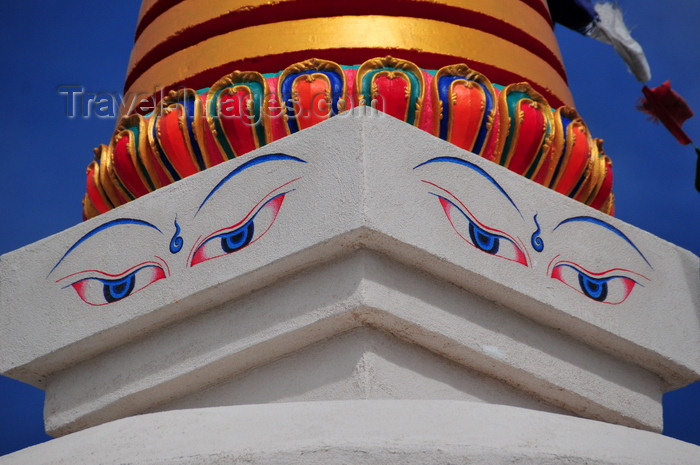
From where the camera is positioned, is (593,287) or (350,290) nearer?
(350,290)

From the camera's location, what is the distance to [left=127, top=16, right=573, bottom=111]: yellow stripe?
14.1 ft

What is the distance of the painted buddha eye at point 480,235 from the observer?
3.46 meters

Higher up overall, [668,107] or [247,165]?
[668,107]

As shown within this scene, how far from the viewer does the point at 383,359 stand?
3336mm

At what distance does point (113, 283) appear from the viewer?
3.69 meters

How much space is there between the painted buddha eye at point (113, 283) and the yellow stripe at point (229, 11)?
1245mm

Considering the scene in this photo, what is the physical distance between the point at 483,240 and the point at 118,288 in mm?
1315

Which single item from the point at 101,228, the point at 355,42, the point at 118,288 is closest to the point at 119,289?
the point at 118,288

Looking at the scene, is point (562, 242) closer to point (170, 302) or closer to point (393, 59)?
point (393, 59)

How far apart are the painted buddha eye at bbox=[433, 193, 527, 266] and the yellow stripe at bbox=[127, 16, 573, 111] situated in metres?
1.06

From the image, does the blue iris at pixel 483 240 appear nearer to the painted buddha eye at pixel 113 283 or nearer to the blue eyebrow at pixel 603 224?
the blue eyebrow at pixel 603 224

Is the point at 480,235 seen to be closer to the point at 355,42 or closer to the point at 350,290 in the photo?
the point at 350,290

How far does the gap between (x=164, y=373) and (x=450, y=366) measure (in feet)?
3.27

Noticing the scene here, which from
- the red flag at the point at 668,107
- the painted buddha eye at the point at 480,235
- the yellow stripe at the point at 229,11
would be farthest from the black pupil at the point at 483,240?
the red flag at the point at 668,107
